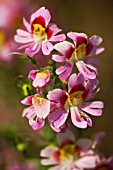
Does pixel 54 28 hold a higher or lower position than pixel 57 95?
higher

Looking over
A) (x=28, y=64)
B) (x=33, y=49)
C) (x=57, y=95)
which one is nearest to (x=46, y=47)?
(x=33, y=49)

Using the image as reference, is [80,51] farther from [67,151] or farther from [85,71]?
[67,151]

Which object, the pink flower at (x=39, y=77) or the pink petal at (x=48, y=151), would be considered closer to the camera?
the pink flower at (x=39, y=77)

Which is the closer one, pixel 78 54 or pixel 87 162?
pixel 78 54

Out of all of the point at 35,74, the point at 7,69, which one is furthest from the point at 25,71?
the point at 35,74

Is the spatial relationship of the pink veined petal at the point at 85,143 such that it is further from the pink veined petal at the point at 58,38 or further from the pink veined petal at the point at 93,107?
the pink veined petal at the point at 58,38

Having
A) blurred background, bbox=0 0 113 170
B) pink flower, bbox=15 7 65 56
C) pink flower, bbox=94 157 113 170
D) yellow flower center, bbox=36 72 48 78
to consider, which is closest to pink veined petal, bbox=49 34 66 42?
pink flower, bbox=15 7 65 56

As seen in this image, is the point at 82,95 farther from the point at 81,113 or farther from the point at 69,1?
the point at 69,1

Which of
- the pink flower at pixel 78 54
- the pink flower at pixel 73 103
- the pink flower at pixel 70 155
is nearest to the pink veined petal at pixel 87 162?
the pink flower at pixel 70 155
